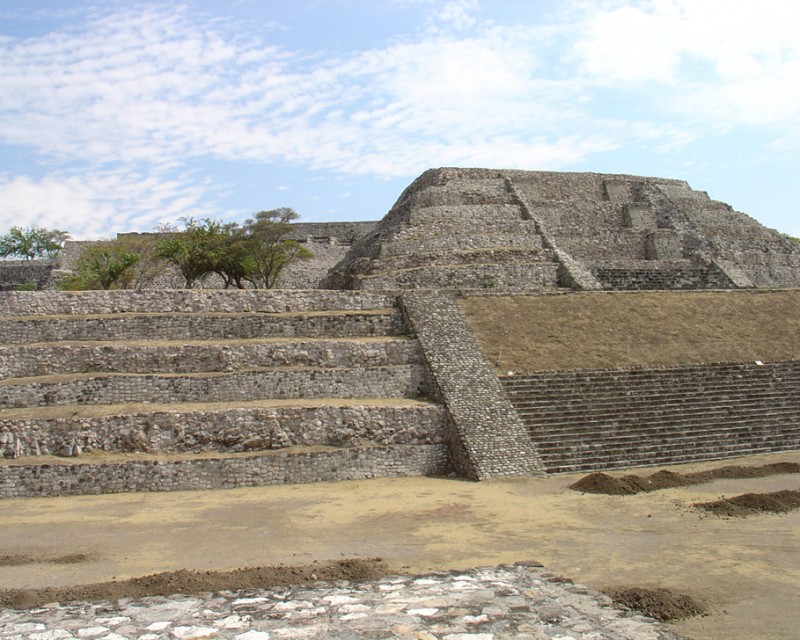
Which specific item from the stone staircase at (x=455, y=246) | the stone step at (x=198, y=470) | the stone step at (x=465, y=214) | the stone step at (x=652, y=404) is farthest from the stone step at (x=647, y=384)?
the stone step at (x=465, y=214)

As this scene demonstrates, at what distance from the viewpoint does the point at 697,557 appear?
34.0 ft

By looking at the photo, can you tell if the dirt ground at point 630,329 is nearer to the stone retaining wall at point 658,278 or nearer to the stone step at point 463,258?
the stone retaining wall at point 658,278

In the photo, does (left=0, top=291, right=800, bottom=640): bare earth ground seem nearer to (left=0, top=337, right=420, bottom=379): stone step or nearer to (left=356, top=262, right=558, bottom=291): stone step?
(left=0, top=337, right=420, bottom=379): stone step

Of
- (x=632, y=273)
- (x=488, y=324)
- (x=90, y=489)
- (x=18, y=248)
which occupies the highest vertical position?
(x=18, y=248)

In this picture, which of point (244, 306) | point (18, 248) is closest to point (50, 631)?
point (244, 306)

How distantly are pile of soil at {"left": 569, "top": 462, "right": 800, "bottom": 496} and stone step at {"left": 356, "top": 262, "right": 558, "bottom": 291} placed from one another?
37.2 feet

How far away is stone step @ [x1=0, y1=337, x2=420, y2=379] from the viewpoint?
1903 cm

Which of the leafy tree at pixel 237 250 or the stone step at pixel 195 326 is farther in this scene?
the leafy tree at pixel 237 250

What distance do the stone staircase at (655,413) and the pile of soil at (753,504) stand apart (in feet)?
12.4

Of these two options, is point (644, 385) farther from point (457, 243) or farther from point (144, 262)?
point (144, 262)

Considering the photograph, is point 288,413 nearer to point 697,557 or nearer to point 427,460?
point 427,460

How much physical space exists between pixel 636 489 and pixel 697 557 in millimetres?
4185

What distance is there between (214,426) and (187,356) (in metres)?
2.98

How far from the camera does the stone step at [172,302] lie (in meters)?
21.8
